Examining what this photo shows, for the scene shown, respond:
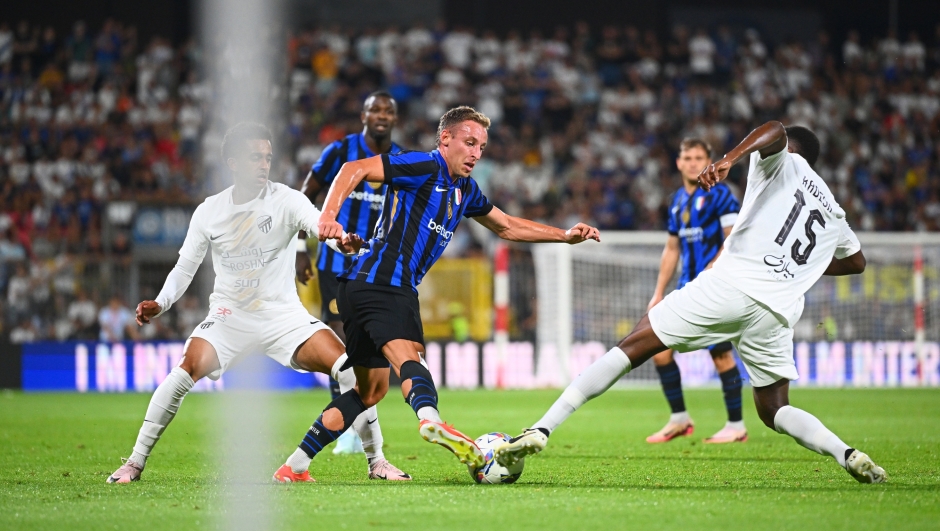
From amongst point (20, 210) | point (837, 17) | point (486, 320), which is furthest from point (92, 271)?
point (837, 17)

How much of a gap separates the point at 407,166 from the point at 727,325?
1818mm

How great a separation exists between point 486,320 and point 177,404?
11.8 metres

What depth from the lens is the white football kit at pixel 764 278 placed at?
575cm

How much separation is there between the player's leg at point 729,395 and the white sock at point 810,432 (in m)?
3.01

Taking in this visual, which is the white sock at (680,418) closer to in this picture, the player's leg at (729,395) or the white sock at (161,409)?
the player's leg at (729,395)

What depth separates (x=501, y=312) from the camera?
1602 centimetres

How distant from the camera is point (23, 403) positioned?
44.9 ft

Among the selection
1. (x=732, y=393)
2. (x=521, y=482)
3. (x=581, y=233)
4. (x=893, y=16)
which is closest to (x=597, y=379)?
(x=521, y=482)

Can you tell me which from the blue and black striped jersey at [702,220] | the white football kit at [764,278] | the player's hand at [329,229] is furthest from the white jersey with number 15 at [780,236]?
the blue and black striped jersey at [702,220]

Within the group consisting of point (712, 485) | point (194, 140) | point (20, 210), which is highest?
point (194, 140)

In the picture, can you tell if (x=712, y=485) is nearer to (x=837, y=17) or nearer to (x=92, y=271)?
(x=92, y=271)

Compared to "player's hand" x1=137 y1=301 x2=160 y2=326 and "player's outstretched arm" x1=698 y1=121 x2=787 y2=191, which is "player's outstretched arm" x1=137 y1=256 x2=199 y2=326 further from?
"player's outstretched arm" x1=698 y1=121 x2=787 y2=191

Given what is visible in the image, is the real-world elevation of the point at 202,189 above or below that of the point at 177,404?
above

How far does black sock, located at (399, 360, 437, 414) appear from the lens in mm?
5539
